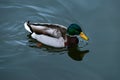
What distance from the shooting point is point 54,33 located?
30.8 feet

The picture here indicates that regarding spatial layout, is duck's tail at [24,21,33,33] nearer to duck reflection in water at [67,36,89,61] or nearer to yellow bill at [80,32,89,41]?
duck reflection in water at [67,36,89,61]

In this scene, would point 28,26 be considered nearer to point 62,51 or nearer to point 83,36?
point 62,51

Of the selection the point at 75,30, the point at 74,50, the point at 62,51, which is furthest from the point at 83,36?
the point at 62,51

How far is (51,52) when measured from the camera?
9.47m

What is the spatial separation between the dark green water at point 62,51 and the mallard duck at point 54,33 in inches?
8.9

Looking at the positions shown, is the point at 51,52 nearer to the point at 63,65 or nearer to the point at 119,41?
the point at 63,65

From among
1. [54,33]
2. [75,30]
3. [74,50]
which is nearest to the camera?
[54,33]

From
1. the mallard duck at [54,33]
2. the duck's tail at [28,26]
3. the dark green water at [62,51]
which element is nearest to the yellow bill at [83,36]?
the mallard duck at [54,33]

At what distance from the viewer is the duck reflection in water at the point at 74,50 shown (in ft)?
31.1

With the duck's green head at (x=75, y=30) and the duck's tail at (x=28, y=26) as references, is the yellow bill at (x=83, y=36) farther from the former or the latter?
the duck's tail at (x=28, y=26)

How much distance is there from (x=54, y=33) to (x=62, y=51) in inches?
19.8

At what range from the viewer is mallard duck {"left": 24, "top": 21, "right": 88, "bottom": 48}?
9.41 metres

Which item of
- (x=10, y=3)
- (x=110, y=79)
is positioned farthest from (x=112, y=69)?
(x=10, y=3)

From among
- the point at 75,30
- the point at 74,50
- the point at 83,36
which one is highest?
the point at 75,30
